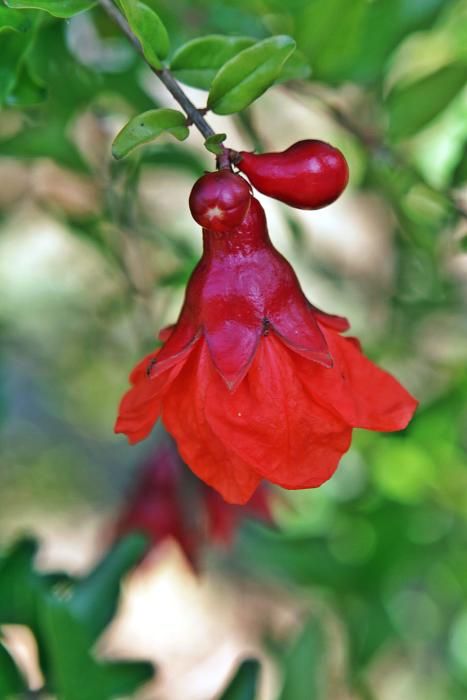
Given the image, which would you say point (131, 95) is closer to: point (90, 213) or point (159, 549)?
point (90, 213)

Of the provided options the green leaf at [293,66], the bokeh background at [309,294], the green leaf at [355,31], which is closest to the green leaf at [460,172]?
the bokeh background at [309,294]

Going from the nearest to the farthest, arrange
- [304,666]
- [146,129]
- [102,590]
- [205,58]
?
1. [146,129]
2. [205,58]
3. [102,590]
4. [304,666]

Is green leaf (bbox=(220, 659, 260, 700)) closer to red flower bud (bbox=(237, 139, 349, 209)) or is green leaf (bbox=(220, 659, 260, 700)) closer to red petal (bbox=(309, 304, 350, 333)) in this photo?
red petal (bbox=(309, 304, 350, 333))

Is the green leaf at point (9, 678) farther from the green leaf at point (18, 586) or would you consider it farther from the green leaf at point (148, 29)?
the green leaf at point (148, 29)

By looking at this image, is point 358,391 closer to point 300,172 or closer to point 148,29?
point 300,172

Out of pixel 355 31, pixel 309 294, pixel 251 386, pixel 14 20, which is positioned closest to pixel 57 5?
pixel 14 20

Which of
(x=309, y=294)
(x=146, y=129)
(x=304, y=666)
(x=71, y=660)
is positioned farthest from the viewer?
(x=309, y=294)

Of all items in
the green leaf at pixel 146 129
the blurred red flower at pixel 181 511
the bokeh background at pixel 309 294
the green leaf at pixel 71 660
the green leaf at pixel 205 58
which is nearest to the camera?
the green leaf at pixel 146 129
